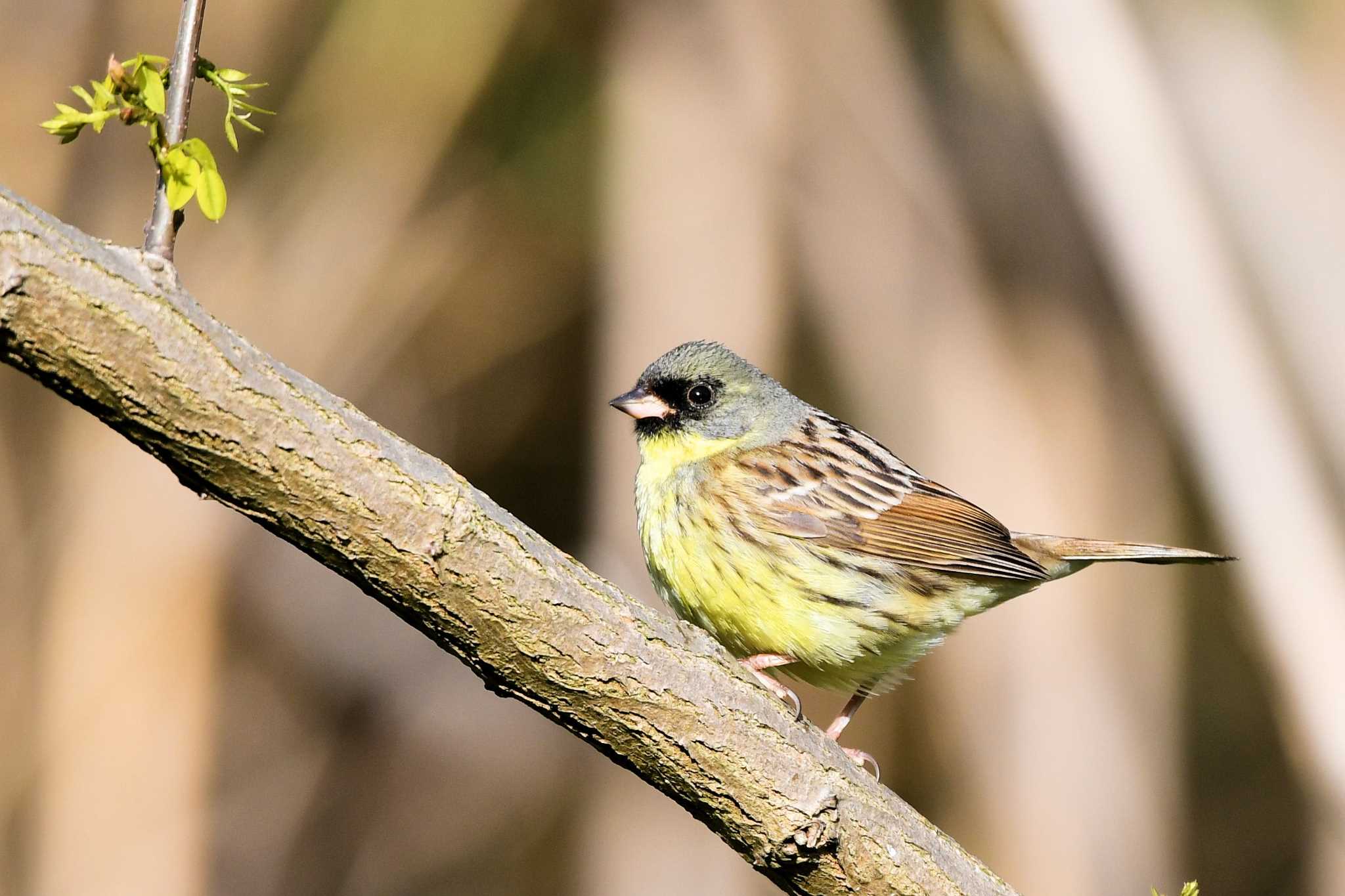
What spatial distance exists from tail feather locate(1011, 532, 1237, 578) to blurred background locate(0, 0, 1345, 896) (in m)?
0.96

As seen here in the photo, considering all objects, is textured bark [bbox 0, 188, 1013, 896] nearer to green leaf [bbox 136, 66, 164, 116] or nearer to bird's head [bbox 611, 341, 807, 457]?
green leaf [bbox 136, 66, 164, 116]

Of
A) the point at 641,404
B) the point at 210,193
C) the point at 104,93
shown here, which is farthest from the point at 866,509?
the point at 104,93

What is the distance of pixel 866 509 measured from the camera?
304 centimetres

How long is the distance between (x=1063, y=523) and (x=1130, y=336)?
80 cm

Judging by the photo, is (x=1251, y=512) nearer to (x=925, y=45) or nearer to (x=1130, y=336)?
(x=1130, y=336)

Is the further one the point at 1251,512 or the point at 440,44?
the point at 440,44

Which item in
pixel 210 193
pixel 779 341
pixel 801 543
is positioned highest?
pixel 779 341

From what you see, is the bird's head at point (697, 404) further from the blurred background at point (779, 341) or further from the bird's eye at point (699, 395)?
the blurred background at point (779, 341)

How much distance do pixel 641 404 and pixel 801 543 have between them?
1.59 ft

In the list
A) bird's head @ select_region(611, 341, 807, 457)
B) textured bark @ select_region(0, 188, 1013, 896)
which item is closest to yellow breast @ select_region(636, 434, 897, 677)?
bird's head @ select_region(611, 341, 807, 457)

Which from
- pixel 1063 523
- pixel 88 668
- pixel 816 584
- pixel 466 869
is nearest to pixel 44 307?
pixel 816 584

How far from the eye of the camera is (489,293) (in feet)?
17.9

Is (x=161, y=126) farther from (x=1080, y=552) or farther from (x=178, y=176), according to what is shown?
(x=1080, y=552)

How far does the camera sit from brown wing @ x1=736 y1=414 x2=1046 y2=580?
2.88 meters
